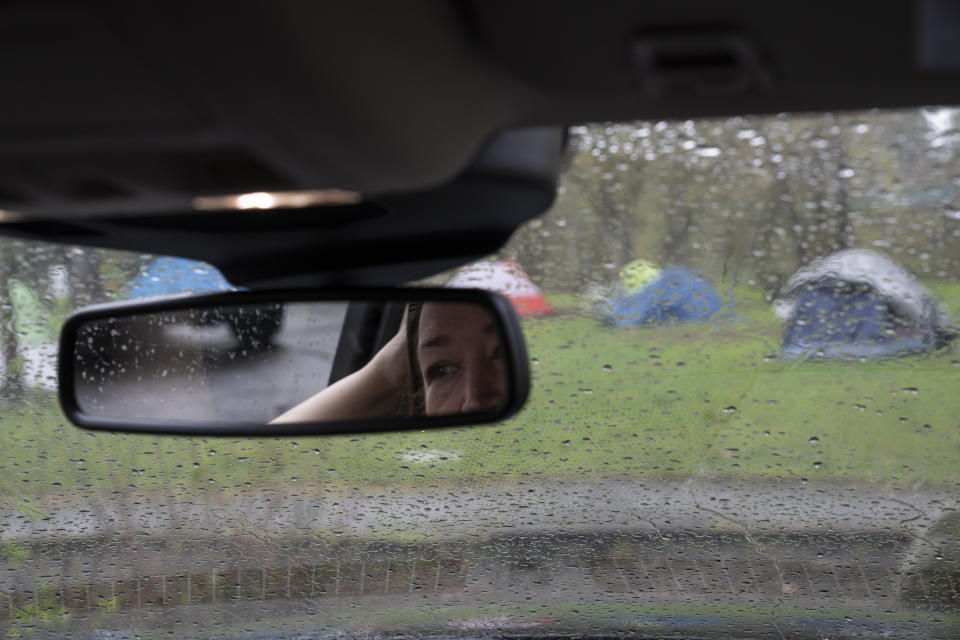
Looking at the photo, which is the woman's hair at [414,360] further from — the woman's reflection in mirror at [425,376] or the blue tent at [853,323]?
the blue tent at [853,323]

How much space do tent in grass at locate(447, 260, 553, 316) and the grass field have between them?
0.16ft

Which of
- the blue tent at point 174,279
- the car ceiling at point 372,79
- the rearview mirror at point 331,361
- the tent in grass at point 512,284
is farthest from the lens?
the tent in grass at point 512,284

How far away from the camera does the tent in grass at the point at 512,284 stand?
2.85m

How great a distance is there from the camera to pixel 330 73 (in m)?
0.92

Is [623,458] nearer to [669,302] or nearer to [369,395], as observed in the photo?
[669,302]

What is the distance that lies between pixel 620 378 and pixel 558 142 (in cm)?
151

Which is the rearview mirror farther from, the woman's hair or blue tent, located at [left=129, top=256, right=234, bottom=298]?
blue tent, located at [left=129, top=256, right=234, bottom=298]

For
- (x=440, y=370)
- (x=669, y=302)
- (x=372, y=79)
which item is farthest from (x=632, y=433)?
(x=372, y=79)

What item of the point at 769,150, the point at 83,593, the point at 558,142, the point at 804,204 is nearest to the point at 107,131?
the point at 558,142

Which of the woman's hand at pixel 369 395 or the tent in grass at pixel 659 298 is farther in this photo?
the tent in grass at pixel 659 298

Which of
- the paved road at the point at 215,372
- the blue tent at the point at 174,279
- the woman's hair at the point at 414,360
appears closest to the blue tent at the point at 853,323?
the woman's hair at the point at 414,360

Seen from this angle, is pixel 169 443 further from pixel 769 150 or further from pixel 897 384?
pixel 897 384

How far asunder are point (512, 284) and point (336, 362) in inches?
32.5

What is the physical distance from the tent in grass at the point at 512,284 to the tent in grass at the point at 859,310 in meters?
0.72
